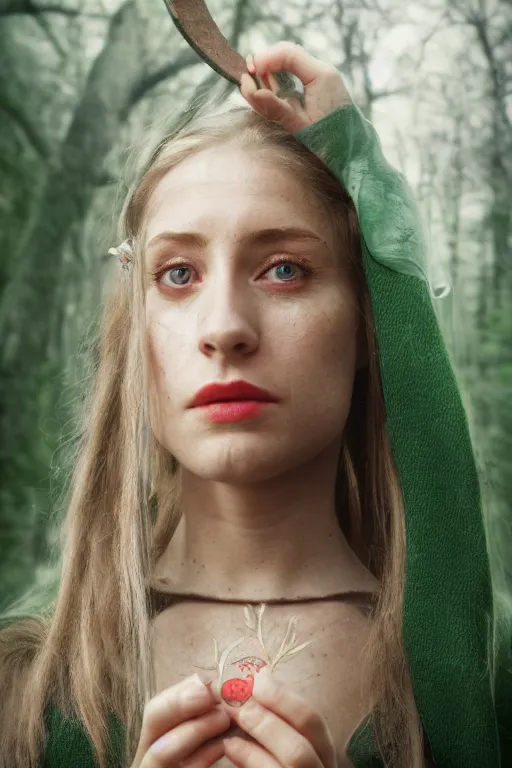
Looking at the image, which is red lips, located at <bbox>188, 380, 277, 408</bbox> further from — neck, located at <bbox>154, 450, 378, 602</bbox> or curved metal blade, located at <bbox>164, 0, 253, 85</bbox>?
curved metal blade, located at <bbox>164, 0, 253, 85</bbox>

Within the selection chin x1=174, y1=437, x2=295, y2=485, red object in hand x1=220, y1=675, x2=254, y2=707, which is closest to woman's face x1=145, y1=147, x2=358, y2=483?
chin x1=174, y1=437, x2=295, y2=485

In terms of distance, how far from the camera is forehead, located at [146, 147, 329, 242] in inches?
36.8

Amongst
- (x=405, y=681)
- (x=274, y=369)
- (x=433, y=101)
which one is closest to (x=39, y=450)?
(x=274, y=369)

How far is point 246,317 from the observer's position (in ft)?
3.01

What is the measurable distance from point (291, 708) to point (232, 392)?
0.29 metres

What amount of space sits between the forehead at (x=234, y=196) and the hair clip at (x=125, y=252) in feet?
0.18

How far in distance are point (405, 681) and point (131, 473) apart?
34 cm

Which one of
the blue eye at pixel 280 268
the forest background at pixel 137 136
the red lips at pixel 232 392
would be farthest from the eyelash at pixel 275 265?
the forest background at pixel 137 136

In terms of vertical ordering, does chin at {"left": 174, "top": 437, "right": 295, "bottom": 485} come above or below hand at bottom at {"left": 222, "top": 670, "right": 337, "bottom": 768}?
above

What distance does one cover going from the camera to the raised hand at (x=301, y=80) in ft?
3.11

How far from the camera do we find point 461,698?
91 cm

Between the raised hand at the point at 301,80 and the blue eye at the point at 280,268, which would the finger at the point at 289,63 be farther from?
the blue eye at the point at 280,268

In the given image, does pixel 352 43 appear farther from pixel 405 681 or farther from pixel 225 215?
pixel 405 681

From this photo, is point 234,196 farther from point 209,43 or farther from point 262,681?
point 262,681
